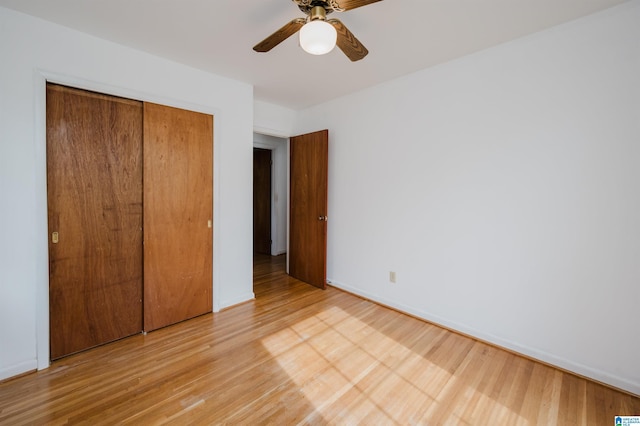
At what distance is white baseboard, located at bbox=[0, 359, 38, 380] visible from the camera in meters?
1.88

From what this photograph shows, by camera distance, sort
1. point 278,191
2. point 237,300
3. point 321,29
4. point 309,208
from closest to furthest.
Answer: point 321,29 → point 237,300 → point 309,208 → point 278,191

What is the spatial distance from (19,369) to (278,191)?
415cm

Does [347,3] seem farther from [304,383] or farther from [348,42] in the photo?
[304,383]

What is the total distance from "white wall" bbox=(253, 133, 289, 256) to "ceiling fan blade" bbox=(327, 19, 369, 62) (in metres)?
3.63

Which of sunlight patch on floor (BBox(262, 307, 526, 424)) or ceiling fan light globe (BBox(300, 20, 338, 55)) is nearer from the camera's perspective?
ceiling fan light globe (BBox(300, 20, 338, 55))

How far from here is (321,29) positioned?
4.55 ft

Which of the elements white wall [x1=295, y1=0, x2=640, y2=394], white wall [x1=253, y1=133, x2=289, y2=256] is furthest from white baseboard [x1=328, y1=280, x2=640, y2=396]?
white wall [x1=253, y1=133, x2=289, y2=256]

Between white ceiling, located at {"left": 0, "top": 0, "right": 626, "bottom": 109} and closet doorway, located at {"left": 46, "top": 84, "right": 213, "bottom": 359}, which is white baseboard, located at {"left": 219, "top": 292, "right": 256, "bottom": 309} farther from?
white ceiling, located at {"left": 0, "top": 0, "right": 626, "bottom": 109}

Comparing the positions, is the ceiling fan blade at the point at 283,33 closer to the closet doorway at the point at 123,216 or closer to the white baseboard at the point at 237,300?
the closet doorway at the point at 123,216

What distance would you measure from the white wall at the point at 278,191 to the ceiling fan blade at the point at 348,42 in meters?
3.63

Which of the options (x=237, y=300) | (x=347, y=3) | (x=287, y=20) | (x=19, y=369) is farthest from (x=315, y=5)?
(x=19, y=369)

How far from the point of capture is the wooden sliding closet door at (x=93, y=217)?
210 centimetres

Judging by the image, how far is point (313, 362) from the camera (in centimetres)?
213

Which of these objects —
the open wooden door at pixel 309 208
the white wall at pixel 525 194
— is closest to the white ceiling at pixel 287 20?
the white wall at pixel 525 194
